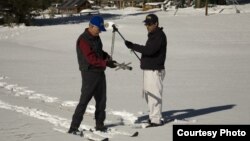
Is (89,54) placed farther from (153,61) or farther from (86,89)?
(153,61)

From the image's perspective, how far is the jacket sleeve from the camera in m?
7.71

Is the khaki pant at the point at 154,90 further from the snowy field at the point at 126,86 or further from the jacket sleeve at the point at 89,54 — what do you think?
the jacket sleeve at the point at 89,54

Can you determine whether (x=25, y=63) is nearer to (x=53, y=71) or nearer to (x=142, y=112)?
(x=53, y=71)

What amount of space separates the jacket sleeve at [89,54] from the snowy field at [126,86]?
1.19 metres

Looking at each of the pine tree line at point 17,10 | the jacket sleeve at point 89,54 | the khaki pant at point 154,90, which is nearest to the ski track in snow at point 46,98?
the khaki pant at point 154,90

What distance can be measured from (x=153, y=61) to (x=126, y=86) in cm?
548

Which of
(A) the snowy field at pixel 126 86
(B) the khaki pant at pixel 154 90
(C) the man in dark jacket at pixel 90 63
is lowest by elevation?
(A) the snowy field at pixel 126 86

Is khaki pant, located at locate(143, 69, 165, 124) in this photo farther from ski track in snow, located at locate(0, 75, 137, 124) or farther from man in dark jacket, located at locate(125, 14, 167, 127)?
ski track in snow, located at locate(0, 75, 137, 124)

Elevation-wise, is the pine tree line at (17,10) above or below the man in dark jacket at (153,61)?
below

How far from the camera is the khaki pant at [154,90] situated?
8.70 metres

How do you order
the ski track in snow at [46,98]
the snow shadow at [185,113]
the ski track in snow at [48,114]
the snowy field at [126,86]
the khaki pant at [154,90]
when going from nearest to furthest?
the ski track in snow at [48,114], the khaki pant at [154,90], the snowy field at [126,86], the snow shadow at [185,113], the ski track in snow at [46,98]

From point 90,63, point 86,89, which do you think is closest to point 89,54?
point 90,63

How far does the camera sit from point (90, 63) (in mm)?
7773

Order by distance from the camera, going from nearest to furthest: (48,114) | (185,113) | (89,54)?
1. (89,54)
2. (48,114)
3. (185,113)
